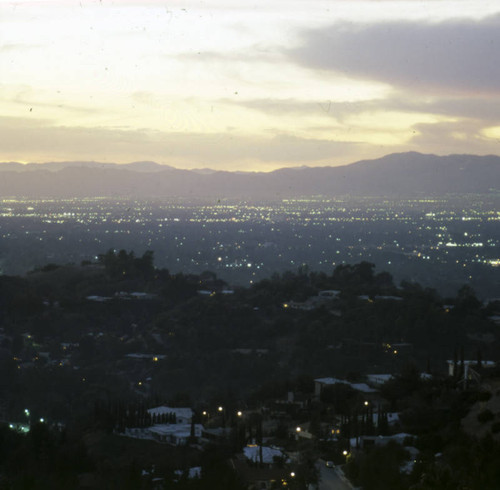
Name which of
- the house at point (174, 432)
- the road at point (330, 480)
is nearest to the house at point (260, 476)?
the road at point (330, 480)

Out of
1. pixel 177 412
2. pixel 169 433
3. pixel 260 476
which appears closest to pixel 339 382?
pixel 177 412

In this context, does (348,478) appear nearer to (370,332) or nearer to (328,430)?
(328,430)

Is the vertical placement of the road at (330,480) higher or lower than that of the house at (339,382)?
higher

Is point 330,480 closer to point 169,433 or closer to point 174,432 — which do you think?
point 169,433

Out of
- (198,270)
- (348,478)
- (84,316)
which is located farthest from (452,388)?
(198,270)

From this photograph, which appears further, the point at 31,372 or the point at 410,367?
the point at 31,372

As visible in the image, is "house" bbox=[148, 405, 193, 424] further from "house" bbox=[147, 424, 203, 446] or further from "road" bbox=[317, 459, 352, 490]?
"road" bbox=[317, 459, 352, 490]

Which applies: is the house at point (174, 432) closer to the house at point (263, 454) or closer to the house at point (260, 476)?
the house at point (263, 454)

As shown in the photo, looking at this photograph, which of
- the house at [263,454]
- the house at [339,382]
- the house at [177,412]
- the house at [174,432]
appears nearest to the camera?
the house at [263,454]
